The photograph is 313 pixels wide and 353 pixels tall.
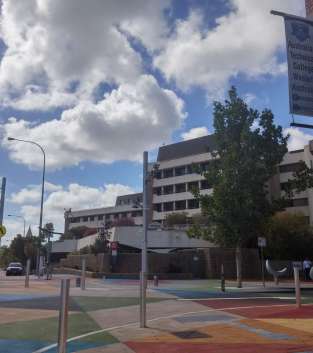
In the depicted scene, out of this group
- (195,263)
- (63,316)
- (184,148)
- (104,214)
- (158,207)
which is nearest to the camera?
(63,316)

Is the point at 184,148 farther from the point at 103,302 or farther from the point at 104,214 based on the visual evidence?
the point at 103,302

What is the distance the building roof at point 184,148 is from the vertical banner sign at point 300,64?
231 feet

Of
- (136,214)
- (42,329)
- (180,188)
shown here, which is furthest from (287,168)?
(42,329)

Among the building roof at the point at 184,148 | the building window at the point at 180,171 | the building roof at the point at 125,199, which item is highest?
the building roof at the point at 184,148

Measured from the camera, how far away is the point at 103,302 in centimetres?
1931

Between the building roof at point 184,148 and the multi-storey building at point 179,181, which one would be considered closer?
the multi-storey building at point 179,181

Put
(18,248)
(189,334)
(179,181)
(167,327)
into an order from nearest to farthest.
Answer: (189,334) < (167,327) < (179,181) < (18,248)

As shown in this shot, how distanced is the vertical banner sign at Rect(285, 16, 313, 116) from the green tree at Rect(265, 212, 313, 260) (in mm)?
44543

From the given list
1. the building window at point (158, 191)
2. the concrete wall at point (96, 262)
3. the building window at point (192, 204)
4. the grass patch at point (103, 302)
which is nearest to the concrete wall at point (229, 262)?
the concrete wall at point (96, 262)

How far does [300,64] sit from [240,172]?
20203 millimetres

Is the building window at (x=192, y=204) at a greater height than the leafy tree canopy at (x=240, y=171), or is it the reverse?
the building window at (x=192, y=204)

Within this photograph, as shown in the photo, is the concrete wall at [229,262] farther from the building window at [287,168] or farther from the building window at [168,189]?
the building window at [168,189]

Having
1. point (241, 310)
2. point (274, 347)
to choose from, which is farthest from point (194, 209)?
point (274, 347)

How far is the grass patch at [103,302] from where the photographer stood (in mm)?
17542
